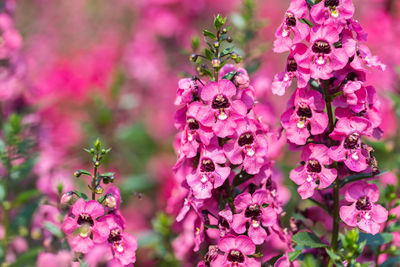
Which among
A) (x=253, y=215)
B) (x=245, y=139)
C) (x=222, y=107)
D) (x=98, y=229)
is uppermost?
(x=222, y=107)

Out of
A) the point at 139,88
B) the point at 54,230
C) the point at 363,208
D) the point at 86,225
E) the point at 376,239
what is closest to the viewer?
the point at 86,225

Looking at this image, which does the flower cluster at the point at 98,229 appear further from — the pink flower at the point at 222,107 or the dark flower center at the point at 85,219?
the pink flower at the point at 222,107

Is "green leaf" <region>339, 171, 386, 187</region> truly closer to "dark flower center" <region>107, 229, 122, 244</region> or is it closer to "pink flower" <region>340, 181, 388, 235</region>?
"pink flower" <region>340, 181, 388, 235</region>

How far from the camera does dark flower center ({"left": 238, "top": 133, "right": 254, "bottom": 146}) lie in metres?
1.64

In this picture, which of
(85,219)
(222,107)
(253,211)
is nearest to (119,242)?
(85,219)

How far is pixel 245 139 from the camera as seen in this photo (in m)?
1.65

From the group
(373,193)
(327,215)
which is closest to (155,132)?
(327,215)

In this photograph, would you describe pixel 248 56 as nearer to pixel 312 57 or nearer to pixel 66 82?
pixel 312 57

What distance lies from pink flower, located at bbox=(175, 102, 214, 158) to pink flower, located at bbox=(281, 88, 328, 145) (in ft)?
0.94

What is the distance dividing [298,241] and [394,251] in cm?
53

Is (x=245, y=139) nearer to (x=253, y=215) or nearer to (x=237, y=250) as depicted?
(x=253, y=215)

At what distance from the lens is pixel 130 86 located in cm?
549

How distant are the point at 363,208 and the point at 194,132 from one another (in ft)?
2.06

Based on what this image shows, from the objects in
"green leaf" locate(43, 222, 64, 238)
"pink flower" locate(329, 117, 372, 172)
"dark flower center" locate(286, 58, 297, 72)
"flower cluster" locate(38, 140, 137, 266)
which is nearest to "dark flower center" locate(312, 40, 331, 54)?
"dark flower center" locate(286, 58, 297, 72)
